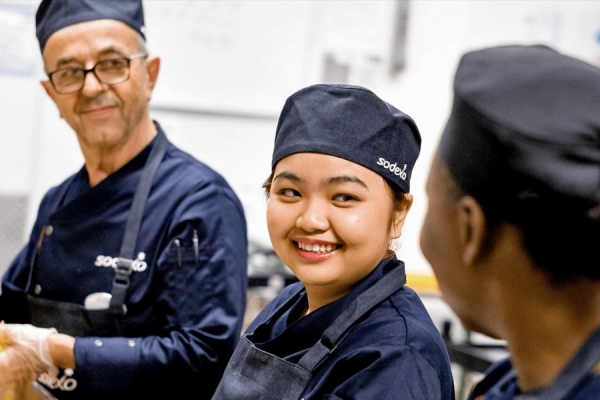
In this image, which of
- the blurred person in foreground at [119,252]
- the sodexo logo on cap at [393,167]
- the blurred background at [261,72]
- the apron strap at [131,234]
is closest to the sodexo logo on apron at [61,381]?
the blurred person in foreground at [119,252]

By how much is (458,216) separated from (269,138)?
2.83 m

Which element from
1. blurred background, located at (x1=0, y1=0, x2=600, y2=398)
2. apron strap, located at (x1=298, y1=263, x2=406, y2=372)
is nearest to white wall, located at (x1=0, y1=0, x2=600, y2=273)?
blurred background, located at (x1=0, y1=0, x2=600, y2=398)

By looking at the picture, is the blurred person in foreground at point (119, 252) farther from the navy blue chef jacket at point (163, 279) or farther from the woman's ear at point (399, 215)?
the woman's ear at point (399, 215)

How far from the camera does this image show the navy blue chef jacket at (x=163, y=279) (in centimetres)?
183

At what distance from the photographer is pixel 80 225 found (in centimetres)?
202

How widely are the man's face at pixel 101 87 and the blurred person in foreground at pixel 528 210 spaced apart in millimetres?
1240

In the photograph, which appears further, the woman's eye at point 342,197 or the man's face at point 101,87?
the man's face at point 101,87

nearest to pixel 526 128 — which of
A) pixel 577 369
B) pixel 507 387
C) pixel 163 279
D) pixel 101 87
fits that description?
pixel 577 369

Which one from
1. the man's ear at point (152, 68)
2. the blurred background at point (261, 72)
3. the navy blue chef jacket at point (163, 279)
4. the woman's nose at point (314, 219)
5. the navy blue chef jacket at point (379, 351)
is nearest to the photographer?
the navy blue chef jacket at point (379, 351)

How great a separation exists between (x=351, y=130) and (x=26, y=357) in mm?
944

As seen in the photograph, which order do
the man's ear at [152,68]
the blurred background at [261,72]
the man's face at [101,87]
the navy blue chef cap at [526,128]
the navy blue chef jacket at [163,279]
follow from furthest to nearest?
the blurred background at [261,72], the man's ear at [152,68], the man's face at [101,87], the navy blue chef jacket at [163,279], the navy blue chef cap at [526,128]

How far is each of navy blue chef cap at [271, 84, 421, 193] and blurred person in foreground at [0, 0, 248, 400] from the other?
0.52 meters

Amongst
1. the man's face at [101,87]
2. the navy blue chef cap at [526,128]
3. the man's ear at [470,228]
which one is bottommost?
the man's face at [101,87]

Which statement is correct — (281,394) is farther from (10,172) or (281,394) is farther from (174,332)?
(10,172)
